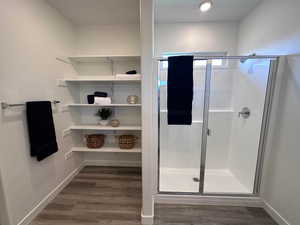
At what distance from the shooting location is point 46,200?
1808 millimetres

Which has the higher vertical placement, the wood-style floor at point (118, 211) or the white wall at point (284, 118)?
the white wall at point (284, 118)

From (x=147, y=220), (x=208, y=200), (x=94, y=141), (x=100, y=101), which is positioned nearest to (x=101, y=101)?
(x=100, y=101)

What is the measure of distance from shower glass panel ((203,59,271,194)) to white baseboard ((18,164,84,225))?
204 cm

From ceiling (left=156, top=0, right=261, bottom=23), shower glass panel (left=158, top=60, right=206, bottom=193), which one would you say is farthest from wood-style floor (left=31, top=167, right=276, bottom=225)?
ceiling (left=156, top=0, right=261, bottom=23)

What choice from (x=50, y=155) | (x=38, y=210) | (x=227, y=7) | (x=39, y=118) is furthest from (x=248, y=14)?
(x=38, y=210)

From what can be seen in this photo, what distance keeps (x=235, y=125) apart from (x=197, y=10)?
75.9 inches

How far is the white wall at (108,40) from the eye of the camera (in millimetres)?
2447

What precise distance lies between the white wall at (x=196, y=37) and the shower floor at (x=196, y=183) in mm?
2112

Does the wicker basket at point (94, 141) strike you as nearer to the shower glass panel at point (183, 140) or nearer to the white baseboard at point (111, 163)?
the white baseboard at point (111, 163)

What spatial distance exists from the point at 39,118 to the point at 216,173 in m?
2.75

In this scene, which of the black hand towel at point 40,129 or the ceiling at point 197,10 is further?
the ceiling at point 197,10

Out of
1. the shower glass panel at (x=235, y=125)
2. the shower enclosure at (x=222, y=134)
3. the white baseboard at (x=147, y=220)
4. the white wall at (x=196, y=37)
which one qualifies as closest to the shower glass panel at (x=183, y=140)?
the shower enclosure at (x=222, y=134)

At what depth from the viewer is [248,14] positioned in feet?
7.15

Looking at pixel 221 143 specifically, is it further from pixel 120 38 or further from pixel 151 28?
pixel 120 38
